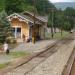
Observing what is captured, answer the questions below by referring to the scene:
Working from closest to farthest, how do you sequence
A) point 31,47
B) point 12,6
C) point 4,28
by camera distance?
point 31,47
point 4,28
point 12,6

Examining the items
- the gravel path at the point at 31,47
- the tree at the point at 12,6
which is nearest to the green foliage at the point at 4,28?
the gravel path at the point at 31,47

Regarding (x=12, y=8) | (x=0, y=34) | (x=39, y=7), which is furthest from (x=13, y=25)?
(x=39, y=7)

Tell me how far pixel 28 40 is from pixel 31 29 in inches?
241

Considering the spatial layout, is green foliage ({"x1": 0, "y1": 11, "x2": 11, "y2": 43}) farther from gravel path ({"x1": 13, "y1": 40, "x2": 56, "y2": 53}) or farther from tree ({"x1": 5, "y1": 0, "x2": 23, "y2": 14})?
tree ({"x1": 5, "y1": 0, "x2": 23, "y2": 14})

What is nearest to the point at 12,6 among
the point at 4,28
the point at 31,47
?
the point at 4,28

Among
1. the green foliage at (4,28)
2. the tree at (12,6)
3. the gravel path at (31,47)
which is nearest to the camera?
the gravel path at (31,47)

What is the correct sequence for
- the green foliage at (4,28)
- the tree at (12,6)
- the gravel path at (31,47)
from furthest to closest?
the tree at (12,6)
the green foliage at (4,28)
the gravel path at (31,47)

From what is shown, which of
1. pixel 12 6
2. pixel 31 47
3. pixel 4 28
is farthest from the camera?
pixel 12 6

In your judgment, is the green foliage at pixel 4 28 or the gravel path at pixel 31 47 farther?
the green foliage at pixel 4 28

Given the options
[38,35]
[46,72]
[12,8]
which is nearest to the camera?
[46,72]

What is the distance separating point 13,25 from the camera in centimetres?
5950

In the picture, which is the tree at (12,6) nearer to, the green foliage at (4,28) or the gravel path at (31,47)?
the green foliage at (4,28)

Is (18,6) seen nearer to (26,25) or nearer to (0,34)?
(26,25)

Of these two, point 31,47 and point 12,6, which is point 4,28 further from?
point 12,6
